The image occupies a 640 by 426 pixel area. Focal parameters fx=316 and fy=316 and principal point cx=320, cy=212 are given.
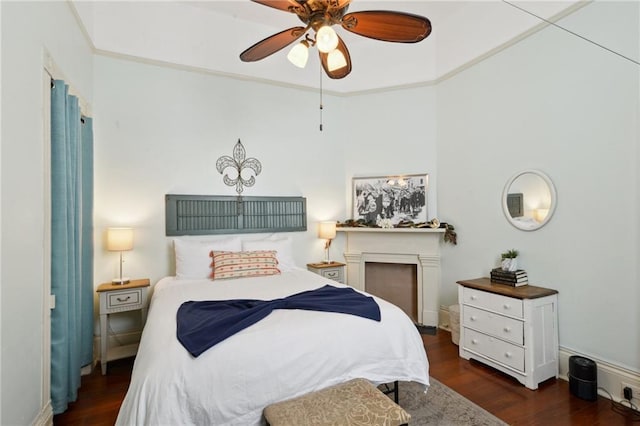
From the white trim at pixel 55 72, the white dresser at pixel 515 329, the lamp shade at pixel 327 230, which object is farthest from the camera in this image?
the lamp shade at pixel 327 230

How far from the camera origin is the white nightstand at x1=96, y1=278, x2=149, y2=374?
2.89 m

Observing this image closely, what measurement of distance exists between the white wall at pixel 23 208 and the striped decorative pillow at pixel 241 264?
4.60 feet

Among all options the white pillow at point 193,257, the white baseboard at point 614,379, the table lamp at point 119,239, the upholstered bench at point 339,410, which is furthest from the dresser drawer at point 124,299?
the white baseboard at point 614,379

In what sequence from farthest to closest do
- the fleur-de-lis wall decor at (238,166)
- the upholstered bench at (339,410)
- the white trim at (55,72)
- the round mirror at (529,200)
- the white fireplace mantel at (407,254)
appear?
1. the white fireplace mantel at (407,254)
2. the fleur-de-lis wall decor at (238,166)
3. the round mirror at (529,200)
4. the white trim at (55,72)
5. the upholstered bench at (339,410)

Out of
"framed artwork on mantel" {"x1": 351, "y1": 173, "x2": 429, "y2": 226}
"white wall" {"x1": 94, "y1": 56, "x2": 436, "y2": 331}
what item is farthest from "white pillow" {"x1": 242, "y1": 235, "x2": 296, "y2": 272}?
"framed artwork on mantel" {"x1": 351, "y1": 173, "x2": 429, "y2": 226}

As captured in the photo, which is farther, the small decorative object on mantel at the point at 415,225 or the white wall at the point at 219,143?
the small decorative object on mantel at the point at 415,225

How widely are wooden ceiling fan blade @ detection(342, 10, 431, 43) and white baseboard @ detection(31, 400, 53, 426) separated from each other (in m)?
3.07

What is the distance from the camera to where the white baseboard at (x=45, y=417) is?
188 cm

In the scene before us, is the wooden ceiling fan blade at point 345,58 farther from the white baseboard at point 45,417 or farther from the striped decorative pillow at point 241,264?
the white baseboard at point 45,417

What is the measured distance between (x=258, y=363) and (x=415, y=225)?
9.39ft

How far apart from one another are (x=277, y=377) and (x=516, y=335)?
2060 millimetres

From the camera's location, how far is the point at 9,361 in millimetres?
1565

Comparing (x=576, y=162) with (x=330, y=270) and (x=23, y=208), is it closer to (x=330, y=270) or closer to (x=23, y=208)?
(x=330, y=270)

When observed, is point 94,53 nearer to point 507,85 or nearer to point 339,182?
point 339,182
